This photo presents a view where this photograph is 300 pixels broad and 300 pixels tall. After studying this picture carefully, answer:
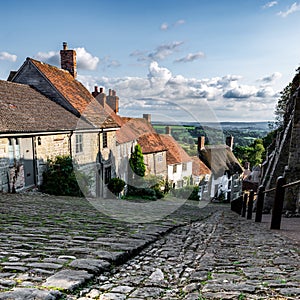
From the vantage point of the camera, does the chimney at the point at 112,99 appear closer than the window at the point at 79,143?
No

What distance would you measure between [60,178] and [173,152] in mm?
17021

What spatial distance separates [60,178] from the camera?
46.6ft

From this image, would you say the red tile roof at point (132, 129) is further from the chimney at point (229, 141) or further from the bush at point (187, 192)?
the chimney at point (229, 141)

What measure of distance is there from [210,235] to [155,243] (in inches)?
65.6

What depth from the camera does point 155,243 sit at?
4.46 metres

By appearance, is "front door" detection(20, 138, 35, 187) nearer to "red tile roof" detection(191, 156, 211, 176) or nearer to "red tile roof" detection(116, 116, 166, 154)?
"red tile roof" detection(116, 116, 166, 154)

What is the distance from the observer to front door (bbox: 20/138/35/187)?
485 inches

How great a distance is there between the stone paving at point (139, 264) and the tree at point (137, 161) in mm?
19122

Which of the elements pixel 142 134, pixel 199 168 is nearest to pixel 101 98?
pixel 142 134

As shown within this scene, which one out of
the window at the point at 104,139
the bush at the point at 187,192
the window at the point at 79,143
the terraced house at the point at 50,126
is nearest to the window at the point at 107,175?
the terraced house at the point at 50,126

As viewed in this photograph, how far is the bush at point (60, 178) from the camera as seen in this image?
13812 millimetres

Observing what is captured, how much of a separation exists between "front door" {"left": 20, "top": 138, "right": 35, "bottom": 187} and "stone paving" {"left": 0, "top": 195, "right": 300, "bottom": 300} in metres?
7.69

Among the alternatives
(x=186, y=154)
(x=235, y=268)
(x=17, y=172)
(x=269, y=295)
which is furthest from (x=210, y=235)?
(x=186, y=154)

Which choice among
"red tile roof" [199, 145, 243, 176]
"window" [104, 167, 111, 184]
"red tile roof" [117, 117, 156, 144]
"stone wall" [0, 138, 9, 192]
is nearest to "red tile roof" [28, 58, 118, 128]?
"window" [104, 167, 111, 184]
